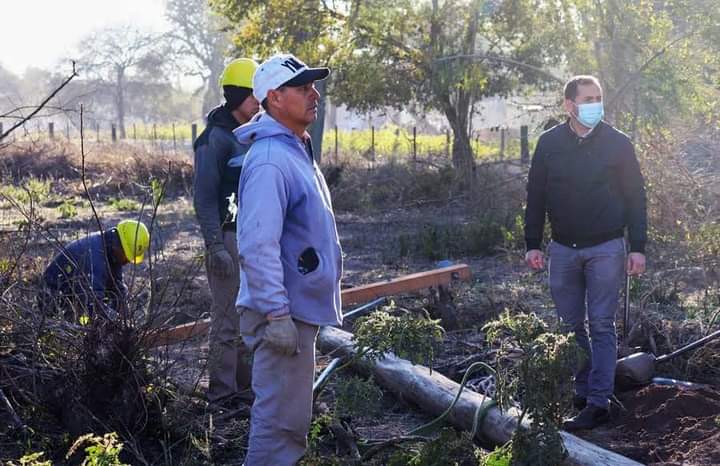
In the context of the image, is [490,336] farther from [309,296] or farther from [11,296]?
[11,296]

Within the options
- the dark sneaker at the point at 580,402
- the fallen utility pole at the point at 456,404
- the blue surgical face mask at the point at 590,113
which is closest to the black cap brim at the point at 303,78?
the fallen utility pole at the point at 456,404

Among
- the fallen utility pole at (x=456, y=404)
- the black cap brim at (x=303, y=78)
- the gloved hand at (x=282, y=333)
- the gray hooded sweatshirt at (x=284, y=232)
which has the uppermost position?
the black cap brim at (x=303, y=78)

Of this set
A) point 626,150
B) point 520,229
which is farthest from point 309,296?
point 520,229

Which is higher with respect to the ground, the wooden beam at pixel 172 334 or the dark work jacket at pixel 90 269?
the dark work jacket at pixel 90 269

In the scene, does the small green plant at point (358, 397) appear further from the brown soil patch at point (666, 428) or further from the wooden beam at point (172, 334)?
the brown soil patch at point (666, 428)

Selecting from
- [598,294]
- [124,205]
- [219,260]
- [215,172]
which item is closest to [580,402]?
[598,294]

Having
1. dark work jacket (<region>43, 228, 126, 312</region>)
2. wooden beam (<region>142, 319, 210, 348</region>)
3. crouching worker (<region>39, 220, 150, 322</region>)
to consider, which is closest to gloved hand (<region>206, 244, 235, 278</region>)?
wooden beam (<region>142, 319, 210, 348</region>)

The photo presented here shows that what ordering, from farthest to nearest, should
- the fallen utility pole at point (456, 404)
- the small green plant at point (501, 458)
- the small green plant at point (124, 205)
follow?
A: the small green plant at point (124, 205), the fallen utility pole at point (456, 404), the small green plant at point (501, 458)

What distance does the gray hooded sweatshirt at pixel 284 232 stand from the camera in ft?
10.8

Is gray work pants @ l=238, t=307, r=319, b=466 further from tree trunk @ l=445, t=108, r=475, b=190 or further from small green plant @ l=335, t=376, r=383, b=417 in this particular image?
tree trunk @ l=445, t=108, r=475, b=190

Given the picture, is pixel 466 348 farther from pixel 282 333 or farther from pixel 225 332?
pixel 282 333

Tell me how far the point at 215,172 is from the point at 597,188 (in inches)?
87.5

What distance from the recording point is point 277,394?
11.4 ft

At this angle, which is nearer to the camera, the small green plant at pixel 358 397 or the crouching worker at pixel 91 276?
the small green plant at pixel 358 397
